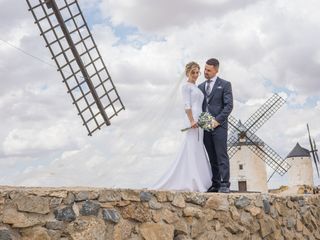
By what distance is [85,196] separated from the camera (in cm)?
390

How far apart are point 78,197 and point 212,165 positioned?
97.7 inches


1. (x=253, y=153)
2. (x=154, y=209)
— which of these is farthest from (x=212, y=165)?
(x=253, y=153)

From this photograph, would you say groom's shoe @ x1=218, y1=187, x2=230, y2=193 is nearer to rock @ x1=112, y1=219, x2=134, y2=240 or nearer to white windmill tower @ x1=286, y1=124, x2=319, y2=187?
rock @ x1=112, y1=219, x2=134, y2=240

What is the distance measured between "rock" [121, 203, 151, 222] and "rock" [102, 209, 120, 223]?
3.0 inches

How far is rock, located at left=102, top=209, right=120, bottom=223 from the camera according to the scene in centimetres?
402

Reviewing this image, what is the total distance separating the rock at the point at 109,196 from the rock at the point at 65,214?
0.96 ft

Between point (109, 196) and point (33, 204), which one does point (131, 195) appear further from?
point (33, 204)

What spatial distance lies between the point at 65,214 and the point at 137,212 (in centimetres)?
75

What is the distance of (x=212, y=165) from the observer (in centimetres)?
601

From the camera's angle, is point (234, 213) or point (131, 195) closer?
point (131, 195)

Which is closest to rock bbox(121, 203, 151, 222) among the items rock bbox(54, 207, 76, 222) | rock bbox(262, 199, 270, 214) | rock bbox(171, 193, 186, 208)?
rock bbox(171, 193, 186, 208)

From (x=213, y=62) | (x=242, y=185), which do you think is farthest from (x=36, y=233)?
(x=242, y=185)

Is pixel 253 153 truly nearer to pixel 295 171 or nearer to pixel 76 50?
pixel 295 171

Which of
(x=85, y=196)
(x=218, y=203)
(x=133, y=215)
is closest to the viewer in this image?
(x=85, y=196)
